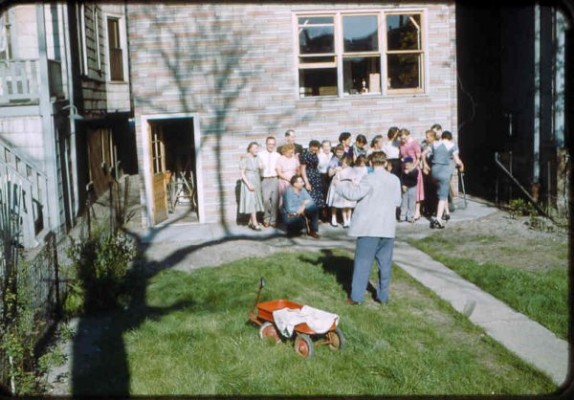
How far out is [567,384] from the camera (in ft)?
18.2

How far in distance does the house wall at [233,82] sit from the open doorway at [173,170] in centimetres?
52

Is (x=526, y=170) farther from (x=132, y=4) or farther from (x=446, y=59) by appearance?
(x=132, y=4)

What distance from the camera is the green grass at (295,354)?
5.67m

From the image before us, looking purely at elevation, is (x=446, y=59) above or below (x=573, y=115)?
above

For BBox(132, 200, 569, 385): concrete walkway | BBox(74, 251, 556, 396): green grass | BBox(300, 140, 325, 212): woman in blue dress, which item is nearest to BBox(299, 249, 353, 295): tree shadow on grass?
BBox(74, 251, 556, 396): green grass

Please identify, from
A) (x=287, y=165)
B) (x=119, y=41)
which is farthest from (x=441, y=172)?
(x=119, y=41)

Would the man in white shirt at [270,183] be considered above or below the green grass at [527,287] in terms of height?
above

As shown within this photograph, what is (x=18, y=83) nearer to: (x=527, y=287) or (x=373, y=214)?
(x=373, y=214)

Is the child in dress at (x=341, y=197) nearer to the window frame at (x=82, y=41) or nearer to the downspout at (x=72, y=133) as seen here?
the downspout at (x=72, y=133)

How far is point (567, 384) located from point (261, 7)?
1060 cm

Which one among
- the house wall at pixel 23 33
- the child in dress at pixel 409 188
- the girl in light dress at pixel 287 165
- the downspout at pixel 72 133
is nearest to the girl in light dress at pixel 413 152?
the child in dress at pixel 409 188

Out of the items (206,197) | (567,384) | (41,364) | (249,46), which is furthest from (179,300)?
(249,46)

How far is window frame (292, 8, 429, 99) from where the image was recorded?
14.4 m

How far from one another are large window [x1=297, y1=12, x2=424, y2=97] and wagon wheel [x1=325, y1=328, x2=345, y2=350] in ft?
29.0
